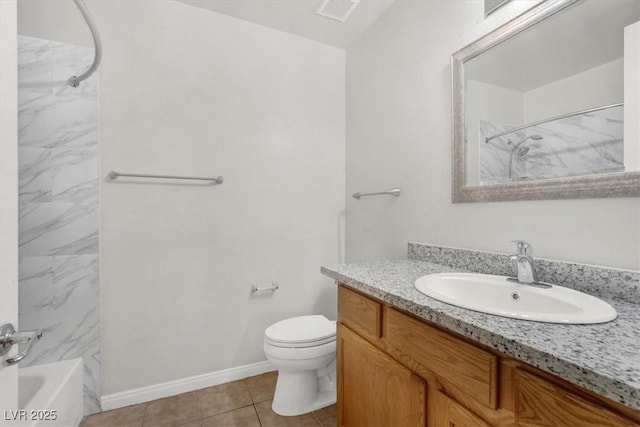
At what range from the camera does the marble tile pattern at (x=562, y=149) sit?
92cm

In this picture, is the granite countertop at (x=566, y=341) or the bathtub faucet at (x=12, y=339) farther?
the bathtub faucet at (x=12, y=339)

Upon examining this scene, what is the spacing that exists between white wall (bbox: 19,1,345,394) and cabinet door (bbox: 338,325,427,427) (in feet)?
2.99

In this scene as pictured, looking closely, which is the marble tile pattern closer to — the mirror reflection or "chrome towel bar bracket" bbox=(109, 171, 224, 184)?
the mirror reflection

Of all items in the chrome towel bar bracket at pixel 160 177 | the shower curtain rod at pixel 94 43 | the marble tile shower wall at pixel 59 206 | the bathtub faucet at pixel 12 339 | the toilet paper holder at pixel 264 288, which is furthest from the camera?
the toilet paper holder at pixel 264 288

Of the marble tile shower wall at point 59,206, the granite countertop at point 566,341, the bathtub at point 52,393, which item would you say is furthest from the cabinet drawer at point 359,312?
the marble tile shower wall at point 59,206

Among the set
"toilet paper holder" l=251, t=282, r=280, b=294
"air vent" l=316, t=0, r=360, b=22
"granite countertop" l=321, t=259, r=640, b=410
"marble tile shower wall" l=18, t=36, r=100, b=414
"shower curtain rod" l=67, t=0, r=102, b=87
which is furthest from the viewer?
"toilet paper holder" l=251, t=282, r=280, b=294

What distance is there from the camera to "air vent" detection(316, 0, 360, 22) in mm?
1815

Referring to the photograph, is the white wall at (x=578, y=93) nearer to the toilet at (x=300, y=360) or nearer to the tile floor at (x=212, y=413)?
the toilet at (x=300, y=360)

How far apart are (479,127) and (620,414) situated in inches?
45.3

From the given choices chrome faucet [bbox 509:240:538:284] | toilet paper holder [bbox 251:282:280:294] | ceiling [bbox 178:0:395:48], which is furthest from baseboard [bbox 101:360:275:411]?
ceiling [bbox 178:0:395:48]

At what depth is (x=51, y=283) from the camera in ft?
5.06

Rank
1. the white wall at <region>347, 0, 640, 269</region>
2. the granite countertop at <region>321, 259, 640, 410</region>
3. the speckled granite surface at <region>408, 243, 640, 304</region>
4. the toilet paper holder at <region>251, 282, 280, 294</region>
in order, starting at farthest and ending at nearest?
1. the toilet paper holder at <region>251, 282, 280, 294</region>
2. the white wall at <region>347, 0, 640, 269</region>
3. the speckled granite surface at <region>408, 243, 640, 304</region>
4. the granite countertop at <region>321, 259, 640, 410</region>

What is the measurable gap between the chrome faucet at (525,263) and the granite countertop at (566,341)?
200mm

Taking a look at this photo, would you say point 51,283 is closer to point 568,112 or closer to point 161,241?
point 161,241
